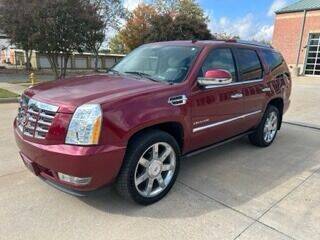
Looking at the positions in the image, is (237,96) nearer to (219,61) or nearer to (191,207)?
(219,61)

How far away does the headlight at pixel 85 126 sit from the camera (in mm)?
2855

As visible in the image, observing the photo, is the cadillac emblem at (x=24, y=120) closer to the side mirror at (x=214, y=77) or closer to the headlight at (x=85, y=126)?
the headlight at (x=85, y=126)

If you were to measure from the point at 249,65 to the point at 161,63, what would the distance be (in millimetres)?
1543

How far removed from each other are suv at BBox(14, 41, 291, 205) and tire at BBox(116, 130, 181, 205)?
1cm

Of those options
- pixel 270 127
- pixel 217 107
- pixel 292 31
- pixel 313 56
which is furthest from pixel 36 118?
pixel 292 31

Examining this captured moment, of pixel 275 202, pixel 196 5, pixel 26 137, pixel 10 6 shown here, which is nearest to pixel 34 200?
pixel 26 137

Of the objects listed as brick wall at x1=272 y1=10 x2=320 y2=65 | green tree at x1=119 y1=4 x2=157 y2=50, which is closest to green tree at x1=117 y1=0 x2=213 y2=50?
green tree at x1=119 y1=4 x2=157 y2=50

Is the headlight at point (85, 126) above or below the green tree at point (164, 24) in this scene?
below

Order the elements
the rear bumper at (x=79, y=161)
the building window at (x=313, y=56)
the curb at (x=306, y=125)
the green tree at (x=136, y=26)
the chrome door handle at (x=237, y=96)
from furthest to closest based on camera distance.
Answer: the green tree at (x=136, y=26) < the building window at (x=313, y=56) < the curb at (x=306, y=125) < the chrome door handle at (x=237, y=96) < the rear bumper at (x=79, y=161)

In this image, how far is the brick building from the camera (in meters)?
29.1

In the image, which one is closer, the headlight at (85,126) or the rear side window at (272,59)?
the headlight at (85,126)

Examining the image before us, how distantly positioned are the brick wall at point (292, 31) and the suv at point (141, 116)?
2830 centimetres

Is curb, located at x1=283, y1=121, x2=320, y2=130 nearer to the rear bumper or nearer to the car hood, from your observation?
the car hood

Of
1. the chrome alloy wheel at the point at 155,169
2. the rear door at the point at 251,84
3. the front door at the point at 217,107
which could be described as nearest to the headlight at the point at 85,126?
the chrome alloy wheel at the point at 155,169
